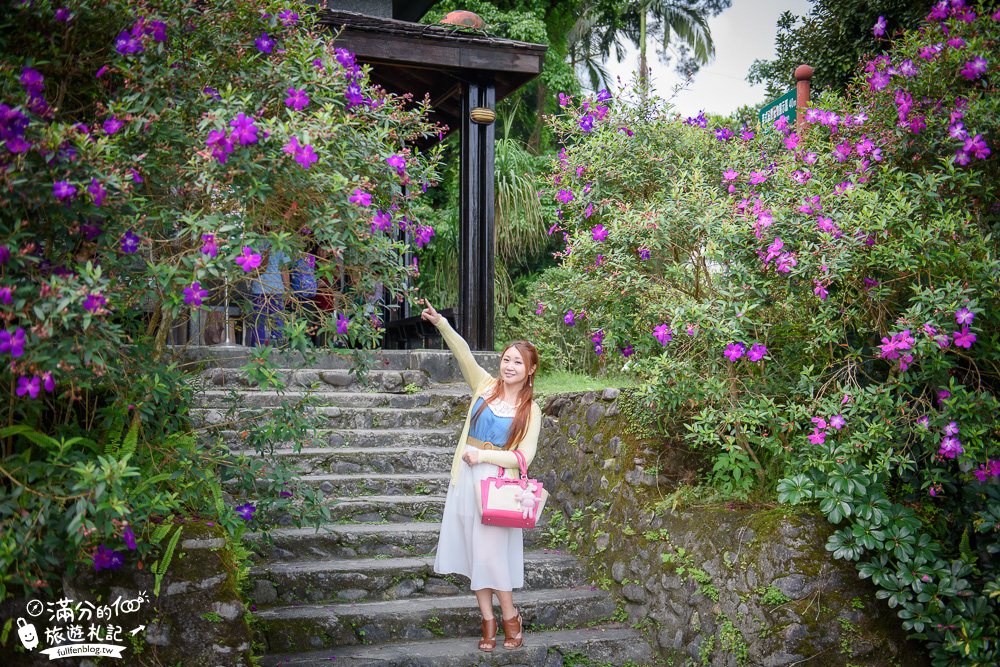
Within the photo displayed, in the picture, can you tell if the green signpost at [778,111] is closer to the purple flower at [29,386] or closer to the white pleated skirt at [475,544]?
the white pleated skirt at [475,544]

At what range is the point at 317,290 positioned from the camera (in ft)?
11.8

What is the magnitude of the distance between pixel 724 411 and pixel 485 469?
132cm

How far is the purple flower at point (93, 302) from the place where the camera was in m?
2.66

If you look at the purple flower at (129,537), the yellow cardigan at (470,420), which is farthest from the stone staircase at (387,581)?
the purple flower at (129,537)

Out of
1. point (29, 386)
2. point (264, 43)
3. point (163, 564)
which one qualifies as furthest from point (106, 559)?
point (264, 43)

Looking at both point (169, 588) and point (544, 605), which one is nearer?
point (169, 588)

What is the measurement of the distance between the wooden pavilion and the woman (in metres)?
3.74

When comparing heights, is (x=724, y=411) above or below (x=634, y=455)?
above

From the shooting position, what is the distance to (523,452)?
4109 mm

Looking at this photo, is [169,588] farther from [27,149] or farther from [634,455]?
[634,455]

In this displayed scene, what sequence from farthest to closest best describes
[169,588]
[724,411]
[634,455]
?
[634,455] → [724,411] → [169,588]

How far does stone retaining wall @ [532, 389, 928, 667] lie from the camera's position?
385 cm

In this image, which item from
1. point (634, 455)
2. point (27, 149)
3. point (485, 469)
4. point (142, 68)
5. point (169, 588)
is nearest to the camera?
point (27, 149)

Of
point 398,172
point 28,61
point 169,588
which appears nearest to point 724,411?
point 398,172
